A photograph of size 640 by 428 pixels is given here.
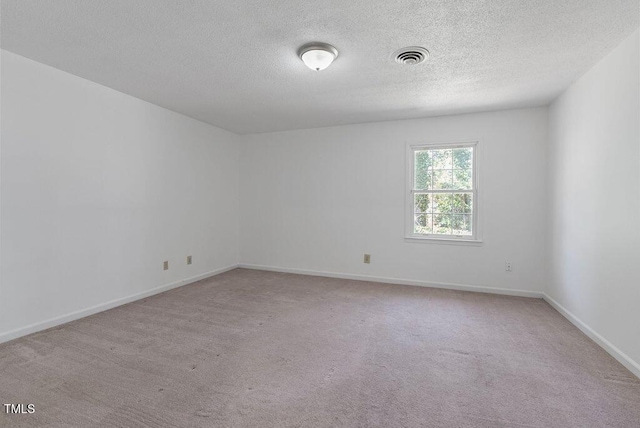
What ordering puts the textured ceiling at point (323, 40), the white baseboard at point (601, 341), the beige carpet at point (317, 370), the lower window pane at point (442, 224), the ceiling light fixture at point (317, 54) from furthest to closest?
the lower window pane at point (442, 224) → the ceiling light fixture at point (317, 54) → the white baseboard at point (601, 341) → the textured ceiling at point (323, 40) → the beige carpet at point (317, 370)

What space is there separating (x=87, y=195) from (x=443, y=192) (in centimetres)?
424

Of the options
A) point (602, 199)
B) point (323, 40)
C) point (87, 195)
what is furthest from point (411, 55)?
point (87, 195)

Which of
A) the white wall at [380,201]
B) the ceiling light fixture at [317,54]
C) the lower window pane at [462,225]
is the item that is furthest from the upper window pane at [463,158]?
the ceiling light fixture at [317,54]

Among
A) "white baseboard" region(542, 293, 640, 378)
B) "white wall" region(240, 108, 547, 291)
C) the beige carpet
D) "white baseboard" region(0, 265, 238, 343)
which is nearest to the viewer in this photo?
the beige carpet

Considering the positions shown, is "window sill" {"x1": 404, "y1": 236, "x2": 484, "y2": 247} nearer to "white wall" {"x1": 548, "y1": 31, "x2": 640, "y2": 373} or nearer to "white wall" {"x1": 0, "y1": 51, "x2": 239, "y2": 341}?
"white wall" {"x1": 548, "y1": 31, "x2": 640, "y2": 373}

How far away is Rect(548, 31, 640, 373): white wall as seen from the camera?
2.14m

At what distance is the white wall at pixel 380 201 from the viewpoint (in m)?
3.85

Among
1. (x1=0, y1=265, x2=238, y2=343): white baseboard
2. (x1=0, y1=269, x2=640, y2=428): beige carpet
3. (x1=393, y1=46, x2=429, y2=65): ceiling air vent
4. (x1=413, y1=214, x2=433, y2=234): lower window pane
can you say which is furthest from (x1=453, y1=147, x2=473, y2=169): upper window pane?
(x1=0, y1=265, x2=238, y2=343): white baseboard

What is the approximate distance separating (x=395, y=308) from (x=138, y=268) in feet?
10.0

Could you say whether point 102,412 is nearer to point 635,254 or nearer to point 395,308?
point 395,308

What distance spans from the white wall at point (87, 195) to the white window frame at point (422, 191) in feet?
10.1

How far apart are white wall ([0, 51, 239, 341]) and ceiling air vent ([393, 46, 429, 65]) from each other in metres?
3.00

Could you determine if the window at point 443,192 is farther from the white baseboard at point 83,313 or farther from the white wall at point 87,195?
the white baseboard at point 83,313

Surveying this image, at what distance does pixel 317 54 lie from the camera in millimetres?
2336
